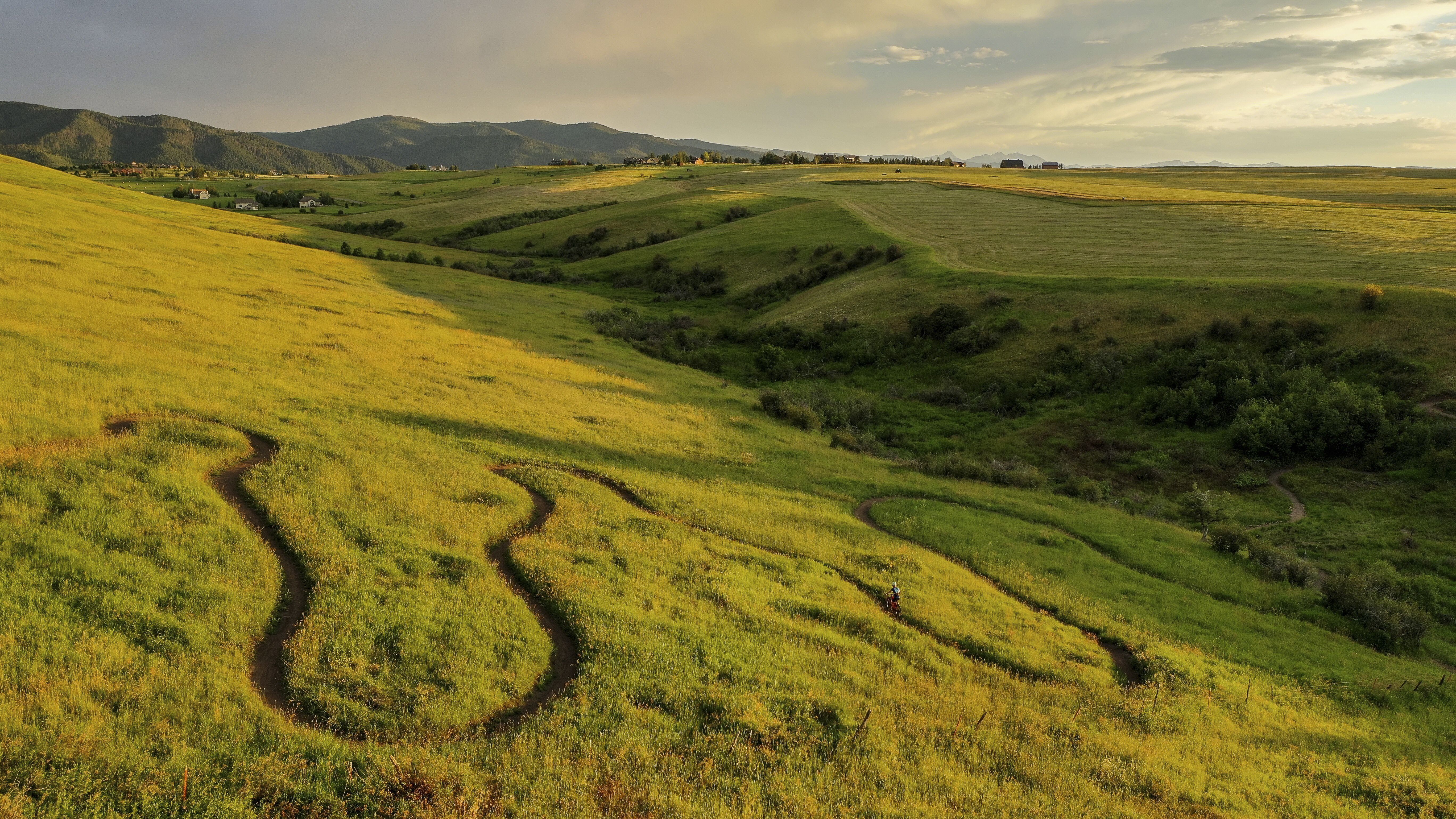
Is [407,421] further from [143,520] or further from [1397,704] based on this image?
[1397,704]

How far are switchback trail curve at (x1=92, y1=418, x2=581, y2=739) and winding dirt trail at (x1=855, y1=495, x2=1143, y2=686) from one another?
39.6 ft

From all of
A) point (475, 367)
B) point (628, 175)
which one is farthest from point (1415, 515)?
point (628, 175)

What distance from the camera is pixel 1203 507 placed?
31.9 metres

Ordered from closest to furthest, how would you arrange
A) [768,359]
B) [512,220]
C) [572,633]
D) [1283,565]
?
[572,633], [1283,565], [768,359], [512,220]

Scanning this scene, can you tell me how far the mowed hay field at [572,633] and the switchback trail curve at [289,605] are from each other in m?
0.20

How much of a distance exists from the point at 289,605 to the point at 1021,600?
19.1 meters

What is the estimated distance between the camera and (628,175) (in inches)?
7426

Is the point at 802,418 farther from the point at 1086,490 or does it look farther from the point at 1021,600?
the point at 1021,600

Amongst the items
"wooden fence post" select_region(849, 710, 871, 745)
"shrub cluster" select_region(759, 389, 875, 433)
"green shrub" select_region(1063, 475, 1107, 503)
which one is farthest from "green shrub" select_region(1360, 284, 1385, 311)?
"wooden fence post" select_region(849, 710, 871, 745)

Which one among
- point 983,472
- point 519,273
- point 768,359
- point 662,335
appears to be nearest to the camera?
point 983,472

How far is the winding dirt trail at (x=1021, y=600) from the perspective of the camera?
58.1ft

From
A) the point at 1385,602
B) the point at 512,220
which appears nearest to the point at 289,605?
the point at 1385,602

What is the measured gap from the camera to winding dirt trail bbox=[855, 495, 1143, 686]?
17.7m

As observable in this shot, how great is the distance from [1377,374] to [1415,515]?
1340 cm
